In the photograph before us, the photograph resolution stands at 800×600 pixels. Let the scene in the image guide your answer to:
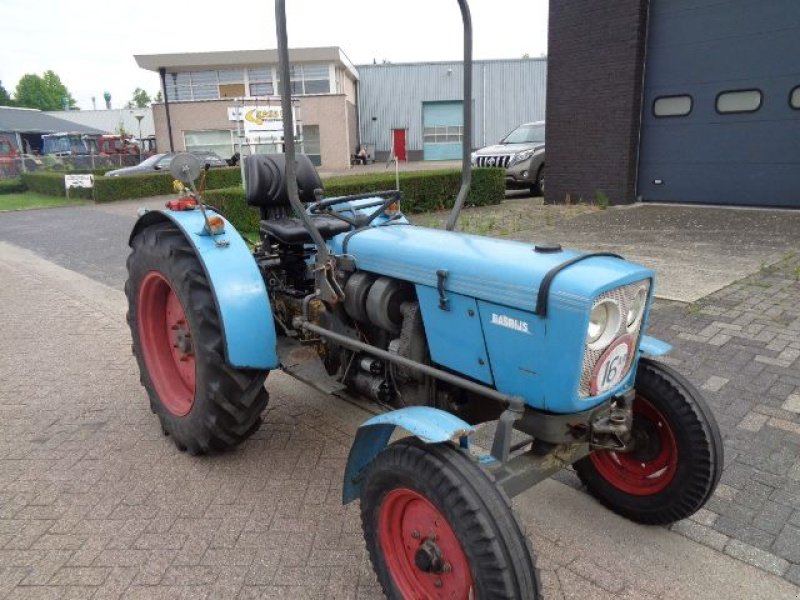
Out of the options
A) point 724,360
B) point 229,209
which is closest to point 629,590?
point 724,360

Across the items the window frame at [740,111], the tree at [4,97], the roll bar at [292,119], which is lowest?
the roll bar at [292,119]

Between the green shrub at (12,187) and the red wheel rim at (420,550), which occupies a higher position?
the green shrub at (12,187)

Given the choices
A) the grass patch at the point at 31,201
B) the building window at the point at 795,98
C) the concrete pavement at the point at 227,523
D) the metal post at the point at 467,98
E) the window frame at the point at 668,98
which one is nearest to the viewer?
the concrete pavement at the point at 227,523

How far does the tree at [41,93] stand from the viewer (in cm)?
8836

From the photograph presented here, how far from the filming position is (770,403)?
134 inches

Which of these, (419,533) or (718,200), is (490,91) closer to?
(718,200)

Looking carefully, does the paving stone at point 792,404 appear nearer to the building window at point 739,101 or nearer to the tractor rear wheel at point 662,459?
the tractor rear wheel at point 662,459

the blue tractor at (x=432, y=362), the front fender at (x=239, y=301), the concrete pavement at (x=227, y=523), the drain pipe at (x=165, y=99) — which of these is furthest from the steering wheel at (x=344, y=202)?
the drain pipe at (x=165, y=99)

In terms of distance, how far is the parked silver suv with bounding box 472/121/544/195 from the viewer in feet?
43.5

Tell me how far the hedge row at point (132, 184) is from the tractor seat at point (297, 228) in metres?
16.2

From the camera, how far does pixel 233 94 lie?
100 feet

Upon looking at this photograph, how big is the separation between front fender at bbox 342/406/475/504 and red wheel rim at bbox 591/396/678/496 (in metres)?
0.89

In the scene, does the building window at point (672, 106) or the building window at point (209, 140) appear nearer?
the building window at point (672, 106)

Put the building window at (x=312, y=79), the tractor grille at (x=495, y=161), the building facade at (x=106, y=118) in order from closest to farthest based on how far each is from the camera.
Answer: the tractor grille at (x=495, y=161), the building window at (x=312, y=79), the building facade at (x=106, y=118)
